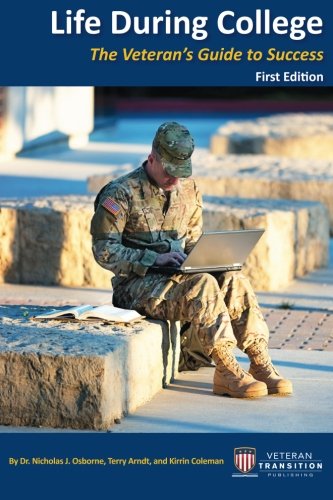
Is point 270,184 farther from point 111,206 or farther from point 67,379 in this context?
point 67,379

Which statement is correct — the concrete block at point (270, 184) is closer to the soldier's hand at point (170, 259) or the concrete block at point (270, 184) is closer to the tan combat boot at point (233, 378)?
the soldier's hand at point (170, 259)

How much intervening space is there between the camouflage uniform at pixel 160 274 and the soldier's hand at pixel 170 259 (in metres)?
0.05

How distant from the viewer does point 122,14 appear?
9.05 m

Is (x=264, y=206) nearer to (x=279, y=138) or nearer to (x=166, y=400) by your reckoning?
(x=166, y=400)

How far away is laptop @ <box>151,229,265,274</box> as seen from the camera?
7145 millimetres

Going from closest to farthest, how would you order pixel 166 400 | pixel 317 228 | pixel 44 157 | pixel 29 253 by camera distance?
pixel 166 400 → pixel 29 253 → pixel 317 228 → pixel 44 157

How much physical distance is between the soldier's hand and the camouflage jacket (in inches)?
1.9

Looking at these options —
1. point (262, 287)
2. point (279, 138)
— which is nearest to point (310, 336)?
point (262, 287)

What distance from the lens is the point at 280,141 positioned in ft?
63.4

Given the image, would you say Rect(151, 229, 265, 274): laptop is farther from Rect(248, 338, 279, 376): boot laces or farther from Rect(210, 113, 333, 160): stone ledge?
Rect(210, 113, 333, 160): stone ledge

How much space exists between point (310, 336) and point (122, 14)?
229cm

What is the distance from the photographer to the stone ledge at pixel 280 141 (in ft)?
63.2

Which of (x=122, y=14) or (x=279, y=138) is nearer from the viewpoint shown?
(x=122, y=14)
